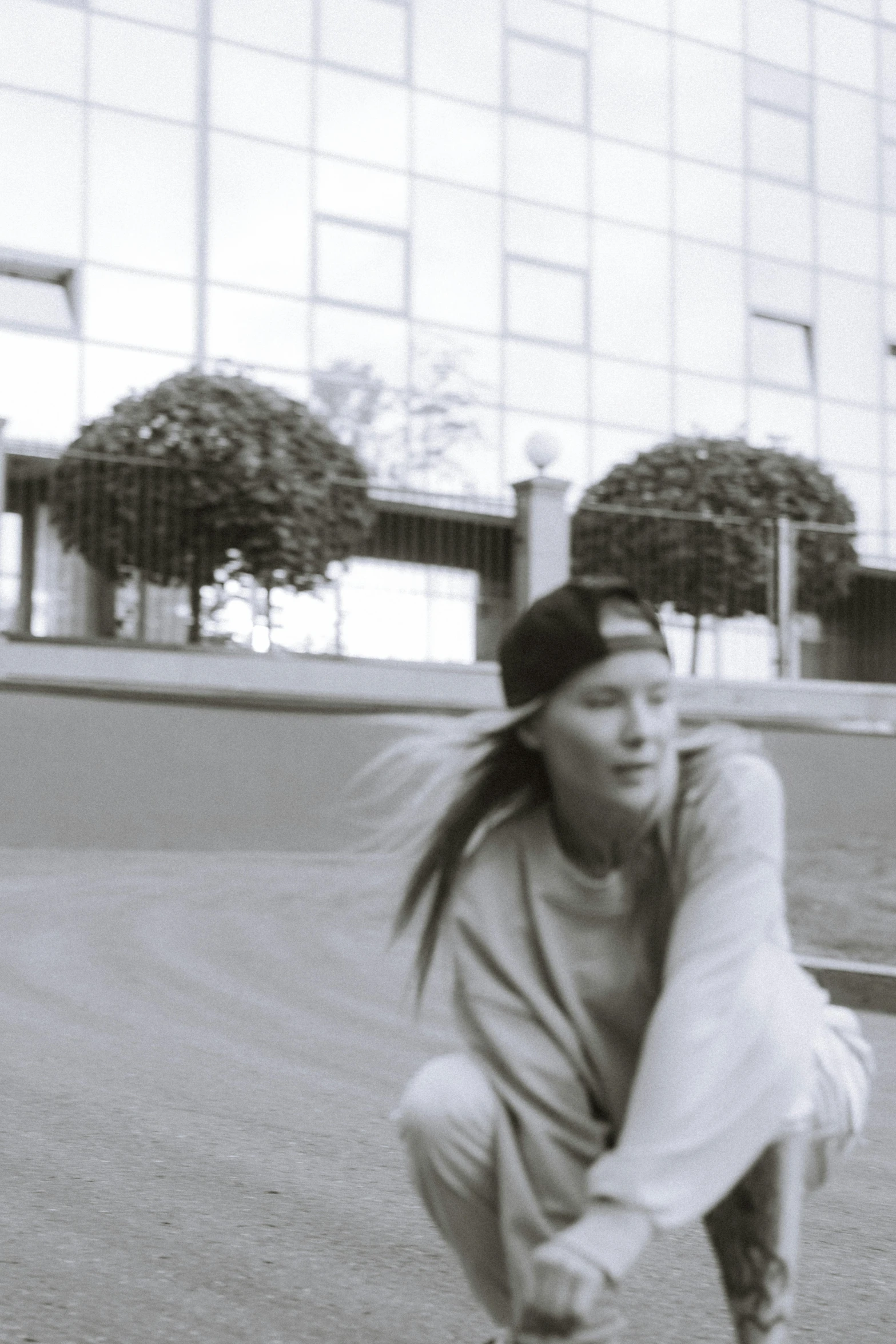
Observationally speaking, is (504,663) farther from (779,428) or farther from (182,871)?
(779,428)

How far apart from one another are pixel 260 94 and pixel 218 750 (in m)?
12.7

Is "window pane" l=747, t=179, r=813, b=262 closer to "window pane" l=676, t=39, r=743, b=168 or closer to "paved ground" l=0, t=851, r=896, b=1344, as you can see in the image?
"window pane" l=676, t=39, r=743, b=168

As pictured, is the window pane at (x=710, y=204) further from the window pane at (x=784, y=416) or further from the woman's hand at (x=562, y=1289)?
the woman's hand at (x=562, y=1289)

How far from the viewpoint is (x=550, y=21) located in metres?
29.5

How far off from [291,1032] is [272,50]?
21810 mm

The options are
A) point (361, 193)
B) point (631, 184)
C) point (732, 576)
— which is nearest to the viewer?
point (732, 576)

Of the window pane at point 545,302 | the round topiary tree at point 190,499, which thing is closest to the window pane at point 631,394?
the window pane at point 545,302

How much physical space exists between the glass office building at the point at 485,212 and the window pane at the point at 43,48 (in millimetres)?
32

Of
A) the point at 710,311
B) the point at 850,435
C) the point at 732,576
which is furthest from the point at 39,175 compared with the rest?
the point at 850,435

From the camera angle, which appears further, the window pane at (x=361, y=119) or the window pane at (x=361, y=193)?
the window pane at (x=361, y=119)

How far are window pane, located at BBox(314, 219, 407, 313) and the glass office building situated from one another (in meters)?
0.04

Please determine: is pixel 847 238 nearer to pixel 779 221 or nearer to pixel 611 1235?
pixel 779 221

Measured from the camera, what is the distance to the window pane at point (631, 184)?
29.7m

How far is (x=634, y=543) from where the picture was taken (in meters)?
19.9
